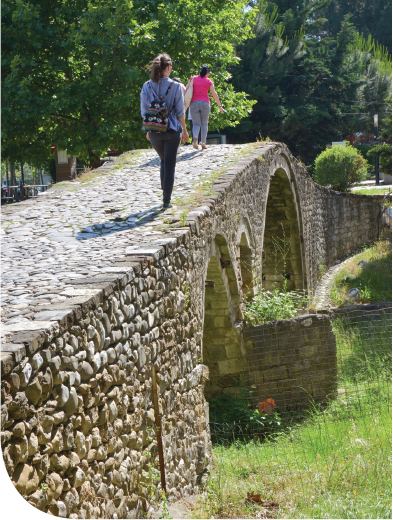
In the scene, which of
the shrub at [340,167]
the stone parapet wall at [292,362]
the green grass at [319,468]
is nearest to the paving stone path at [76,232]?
the green grass at [319,468]

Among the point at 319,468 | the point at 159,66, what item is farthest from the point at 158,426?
the point at 159,66

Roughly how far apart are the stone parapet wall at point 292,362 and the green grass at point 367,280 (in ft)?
18.4

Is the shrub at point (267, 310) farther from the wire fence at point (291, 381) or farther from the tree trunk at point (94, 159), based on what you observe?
the tree trunk at point (94, 159)

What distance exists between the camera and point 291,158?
1422 centimetres

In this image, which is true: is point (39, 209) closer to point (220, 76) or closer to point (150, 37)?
point (150, 37)

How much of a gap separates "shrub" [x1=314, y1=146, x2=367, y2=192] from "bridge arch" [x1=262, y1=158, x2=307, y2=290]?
7.48m

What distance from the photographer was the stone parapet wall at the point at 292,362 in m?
8.88

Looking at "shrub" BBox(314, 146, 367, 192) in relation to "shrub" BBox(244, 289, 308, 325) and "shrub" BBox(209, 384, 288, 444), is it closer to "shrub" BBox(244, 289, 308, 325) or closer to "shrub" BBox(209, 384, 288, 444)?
"shrub" BBox(244, 289, 308, 325)

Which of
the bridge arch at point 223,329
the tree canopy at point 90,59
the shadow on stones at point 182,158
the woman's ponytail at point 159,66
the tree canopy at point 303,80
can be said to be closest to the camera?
the woman's ponytail at point 159,66

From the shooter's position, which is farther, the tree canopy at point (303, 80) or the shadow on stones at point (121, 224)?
the tree canopy at point (303, 80)

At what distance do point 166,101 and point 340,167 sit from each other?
1724 centimetres

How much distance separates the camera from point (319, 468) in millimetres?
5707

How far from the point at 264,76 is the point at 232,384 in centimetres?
2204

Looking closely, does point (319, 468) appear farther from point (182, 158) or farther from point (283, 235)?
point (283, 235)
